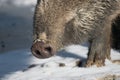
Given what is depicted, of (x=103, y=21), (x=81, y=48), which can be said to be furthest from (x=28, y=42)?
(x=103, y=21)

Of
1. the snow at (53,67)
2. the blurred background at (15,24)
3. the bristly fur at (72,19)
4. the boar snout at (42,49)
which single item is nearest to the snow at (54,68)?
the snow at (53,67)

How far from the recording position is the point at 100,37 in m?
6.80

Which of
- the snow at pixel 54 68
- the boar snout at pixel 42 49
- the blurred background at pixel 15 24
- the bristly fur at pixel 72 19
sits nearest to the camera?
the boar snout at pixel 42 49

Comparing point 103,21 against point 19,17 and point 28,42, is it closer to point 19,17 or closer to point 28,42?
point 28,42

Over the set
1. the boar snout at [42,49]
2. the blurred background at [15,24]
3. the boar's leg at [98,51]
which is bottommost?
the blurred background at [15,24]

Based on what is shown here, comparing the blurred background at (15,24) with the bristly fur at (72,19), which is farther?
the blurred background at (15,24)

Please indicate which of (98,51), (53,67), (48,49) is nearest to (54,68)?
(53,67)

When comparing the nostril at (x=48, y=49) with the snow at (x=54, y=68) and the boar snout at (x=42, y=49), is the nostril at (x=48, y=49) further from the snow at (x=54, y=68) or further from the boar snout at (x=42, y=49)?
the snow at (x=54, y=68)

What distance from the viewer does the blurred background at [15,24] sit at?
428 inches

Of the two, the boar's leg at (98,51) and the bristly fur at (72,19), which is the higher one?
the bristly fur at (72,19)

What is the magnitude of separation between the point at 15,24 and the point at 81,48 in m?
3.86

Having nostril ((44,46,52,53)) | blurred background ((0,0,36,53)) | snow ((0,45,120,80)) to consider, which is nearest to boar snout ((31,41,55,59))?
nostril ((44,46,52,53))

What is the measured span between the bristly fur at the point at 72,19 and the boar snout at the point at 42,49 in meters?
0.06

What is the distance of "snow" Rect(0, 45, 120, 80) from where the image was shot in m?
6.84
